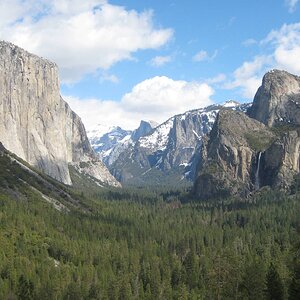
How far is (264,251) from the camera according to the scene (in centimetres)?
14900

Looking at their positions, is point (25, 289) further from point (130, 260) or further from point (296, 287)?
point (296, 287)

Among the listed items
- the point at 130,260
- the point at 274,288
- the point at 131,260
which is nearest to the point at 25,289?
the point at 131,260

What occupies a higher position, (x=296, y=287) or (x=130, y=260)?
(x=296, y=287)

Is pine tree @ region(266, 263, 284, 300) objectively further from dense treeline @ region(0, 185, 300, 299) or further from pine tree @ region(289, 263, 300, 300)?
pine tree @ region(289, 263, 300, 300)

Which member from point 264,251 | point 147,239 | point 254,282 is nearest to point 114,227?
point 147,239

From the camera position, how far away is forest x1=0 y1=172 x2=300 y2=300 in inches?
3629

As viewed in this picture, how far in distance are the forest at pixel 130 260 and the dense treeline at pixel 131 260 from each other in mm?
188

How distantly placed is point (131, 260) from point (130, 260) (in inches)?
37.3

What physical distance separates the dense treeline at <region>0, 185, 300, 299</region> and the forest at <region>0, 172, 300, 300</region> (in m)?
0.19

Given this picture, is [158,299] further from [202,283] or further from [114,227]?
[114,227]

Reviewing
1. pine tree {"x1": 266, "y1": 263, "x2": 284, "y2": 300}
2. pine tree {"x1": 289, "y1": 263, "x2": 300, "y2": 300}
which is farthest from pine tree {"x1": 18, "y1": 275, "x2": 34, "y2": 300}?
pine tree {"x1": 289, "y1": 263, "x2": 300, "y2": 300}

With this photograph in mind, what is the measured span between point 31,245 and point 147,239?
50177mm

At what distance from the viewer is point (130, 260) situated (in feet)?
478

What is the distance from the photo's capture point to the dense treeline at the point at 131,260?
92.2 m
